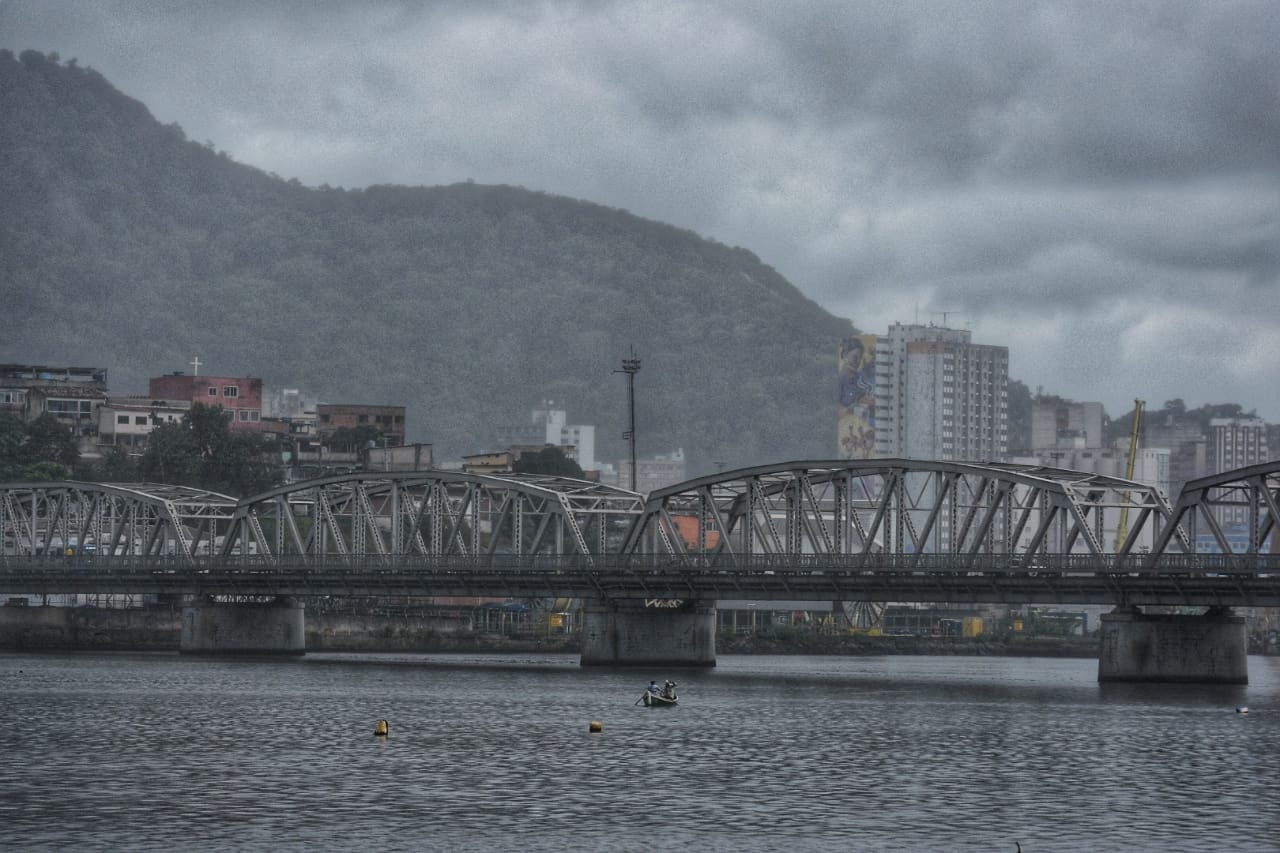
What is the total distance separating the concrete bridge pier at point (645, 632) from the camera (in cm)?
13562

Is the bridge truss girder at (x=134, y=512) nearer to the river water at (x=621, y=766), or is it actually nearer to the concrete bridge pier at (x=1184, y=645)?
the river water at (x=621, y=766)

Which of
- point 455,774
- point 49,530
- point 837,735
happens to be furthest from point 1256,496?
point 49,530

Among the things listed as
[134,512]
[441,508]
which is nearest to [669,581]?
[441,508]

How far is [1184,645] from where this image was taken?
379 feet

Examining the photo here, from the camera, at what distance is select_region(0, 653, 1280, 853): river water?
56312 mm

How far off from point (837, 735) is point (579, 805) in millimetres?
26347

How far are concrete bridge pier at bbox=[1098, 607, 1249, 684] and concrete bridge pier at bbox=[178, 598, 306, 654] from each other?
66.6 m

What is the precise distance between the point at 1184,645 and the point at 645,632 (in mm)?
35667

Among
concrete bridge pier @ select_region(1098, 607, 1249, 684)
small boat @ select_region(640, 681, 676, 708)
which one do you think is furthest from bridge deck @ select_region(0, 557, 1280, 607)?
small boat @ select_region(640, 681, 676, 708)

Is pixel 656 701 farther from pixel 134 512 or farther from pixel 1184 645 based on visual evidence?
pixel 134 512

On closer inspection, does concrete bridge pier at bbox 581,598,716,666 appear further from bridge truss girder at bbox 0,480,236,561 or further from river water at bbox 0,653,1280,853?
bridge truss girder at bbox 0,480,236,561

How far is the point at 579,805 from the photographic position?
61750 mm

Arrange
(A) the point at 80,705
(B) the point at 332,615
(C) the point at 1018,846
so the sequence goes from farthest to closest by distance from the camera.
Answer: (B) the point at 332,615
(A) the point at 80,705
(C) the point at 1018,846

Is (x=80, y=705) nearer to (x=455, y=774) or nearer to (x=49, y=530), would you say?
(x=455, y=774)
